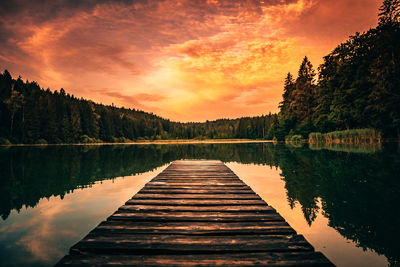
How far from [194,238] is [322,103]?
5540cm

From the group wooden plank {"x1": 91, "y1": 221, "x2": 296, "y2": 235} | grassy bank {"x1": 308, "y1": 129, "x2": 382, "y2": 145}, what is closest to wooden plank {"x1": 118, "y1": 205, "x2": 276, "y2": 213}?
wooden plank {"x1": 91, "y1": 221, "x2": 296, "y2": 235}

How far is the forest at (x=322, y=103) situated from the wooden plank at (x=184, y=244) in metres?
41.4

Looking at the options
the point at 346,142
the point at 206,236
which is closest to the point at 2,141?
the point at 206,236

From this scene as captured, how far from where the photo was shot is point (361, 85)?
131 feet

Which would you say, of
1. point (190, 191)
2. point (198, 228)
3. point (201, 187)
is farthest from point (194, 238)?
point (201, 187)

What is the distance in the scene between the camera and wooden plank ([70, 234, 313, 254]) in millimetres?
2834

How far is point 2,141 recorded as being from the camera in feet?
180

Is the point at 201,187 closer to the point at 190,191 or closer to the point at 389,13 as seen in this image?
the point at 190,191

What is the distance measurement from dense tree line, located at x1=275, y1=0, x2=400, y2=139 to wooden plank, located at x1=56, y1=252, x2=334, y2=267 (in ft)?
135

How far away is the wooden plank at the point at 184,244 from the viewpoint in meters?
2.83

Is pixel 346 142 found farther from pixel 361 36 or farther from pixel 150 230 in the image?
pixel 150 230

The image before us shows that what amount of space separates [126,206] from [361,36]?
55.4 m

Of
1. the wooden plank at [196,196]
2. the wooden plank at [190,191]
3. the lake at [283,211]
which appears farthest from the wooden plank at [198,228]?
the wooden plank at [190,191]

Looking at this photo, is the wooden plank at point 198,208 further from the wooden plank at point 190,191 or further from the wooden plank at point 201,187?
the wooden plank at point 201,187
